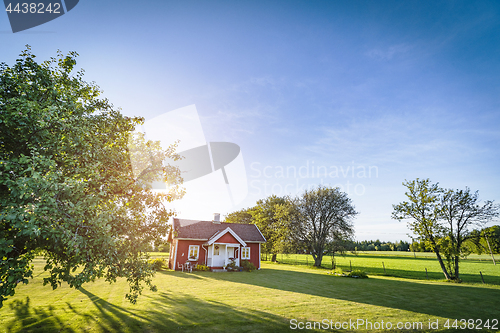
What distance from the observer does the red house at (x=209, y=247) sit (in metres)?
26.0

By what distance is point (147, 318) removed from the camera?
854cm

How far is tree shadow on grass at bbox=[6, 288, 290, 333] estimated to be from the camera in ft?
24.6

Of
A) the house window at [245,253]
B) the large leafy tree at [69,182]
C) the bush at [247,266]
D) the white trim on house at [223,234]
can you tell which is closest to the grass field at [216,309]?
the large leafy tree at [69,182]

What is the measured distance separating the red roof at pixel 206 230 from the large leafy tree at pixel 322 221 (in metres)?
6.92

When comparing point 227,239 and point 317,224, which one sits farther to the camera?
point 317,224

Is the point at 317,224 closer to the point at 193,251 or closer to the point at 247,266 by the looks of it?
the point at 247,266

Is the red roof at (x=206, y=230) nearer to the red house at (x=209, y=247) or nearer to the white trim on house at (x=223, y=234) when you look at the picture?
the red house at (x=209, y=247)

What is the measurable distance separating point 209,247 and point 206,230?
2752 millimetres

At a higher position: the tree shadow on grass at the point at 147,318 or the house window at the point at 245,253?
the house window at the point at 245,253

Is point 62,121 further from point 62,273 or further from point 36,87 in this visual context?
point 62,273

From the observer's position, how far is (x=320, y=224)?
1323 inches

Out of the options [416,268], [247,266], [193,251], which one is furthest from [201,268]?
[416,268]

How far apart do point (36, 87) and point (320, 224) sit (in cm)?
3324

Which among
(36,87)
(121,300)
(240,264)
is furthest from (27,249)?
(240,264)
